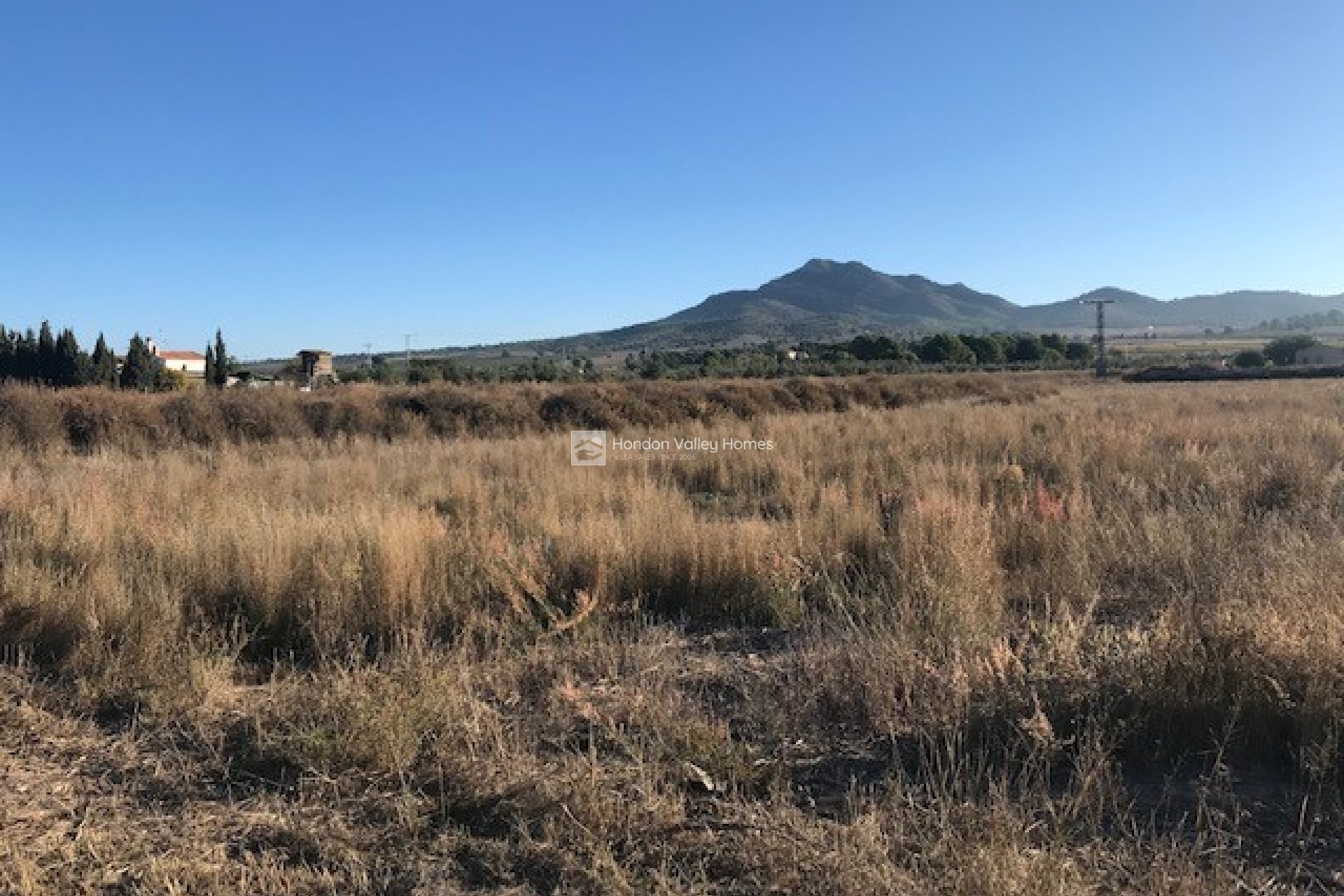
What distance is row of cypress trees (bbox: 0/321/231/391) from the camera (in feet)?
164

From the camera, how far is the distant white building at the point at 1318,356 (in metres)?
83.0

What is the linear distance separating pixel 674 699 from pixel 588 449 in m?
12.4

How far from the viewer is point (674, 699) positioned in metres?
3.89

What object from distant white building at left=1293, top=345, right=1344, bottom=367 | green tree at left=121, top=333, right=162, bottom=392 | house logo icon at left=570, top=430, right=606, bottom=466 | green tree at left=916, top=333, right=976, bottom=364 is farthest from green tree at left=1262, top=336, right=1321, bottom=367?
green tree at left=121, top=333, right=162, bottom=392

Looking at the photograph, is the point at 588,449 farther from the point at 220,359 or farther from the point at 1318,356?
the point at 1318,356

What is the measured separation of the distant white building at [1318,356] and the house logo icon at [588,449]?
290 ft

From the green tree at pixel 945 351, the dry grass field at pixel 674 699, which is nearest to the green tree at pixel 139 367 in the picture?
the dry grass field at pixel 674 699

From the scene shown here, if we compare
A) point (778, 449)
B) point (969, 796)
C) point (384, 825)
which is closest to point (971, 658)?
point (969, 796)

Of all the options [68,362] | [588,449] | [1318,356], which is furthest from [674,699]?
[1318,356]

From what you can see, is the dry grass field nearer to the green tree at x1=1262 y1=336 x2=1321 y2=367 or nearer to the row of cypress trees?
the row of cypress trees

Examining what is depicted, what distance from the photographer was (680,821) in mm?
2988

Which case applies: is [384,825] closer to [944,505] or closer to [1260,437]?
[944,505]

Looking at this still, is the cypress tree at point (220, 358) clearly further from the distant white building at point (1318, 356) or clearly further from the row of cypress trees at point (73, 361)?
the distant white building at point (1318, 356)

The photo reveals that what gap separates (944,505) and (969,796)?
14.2ft
